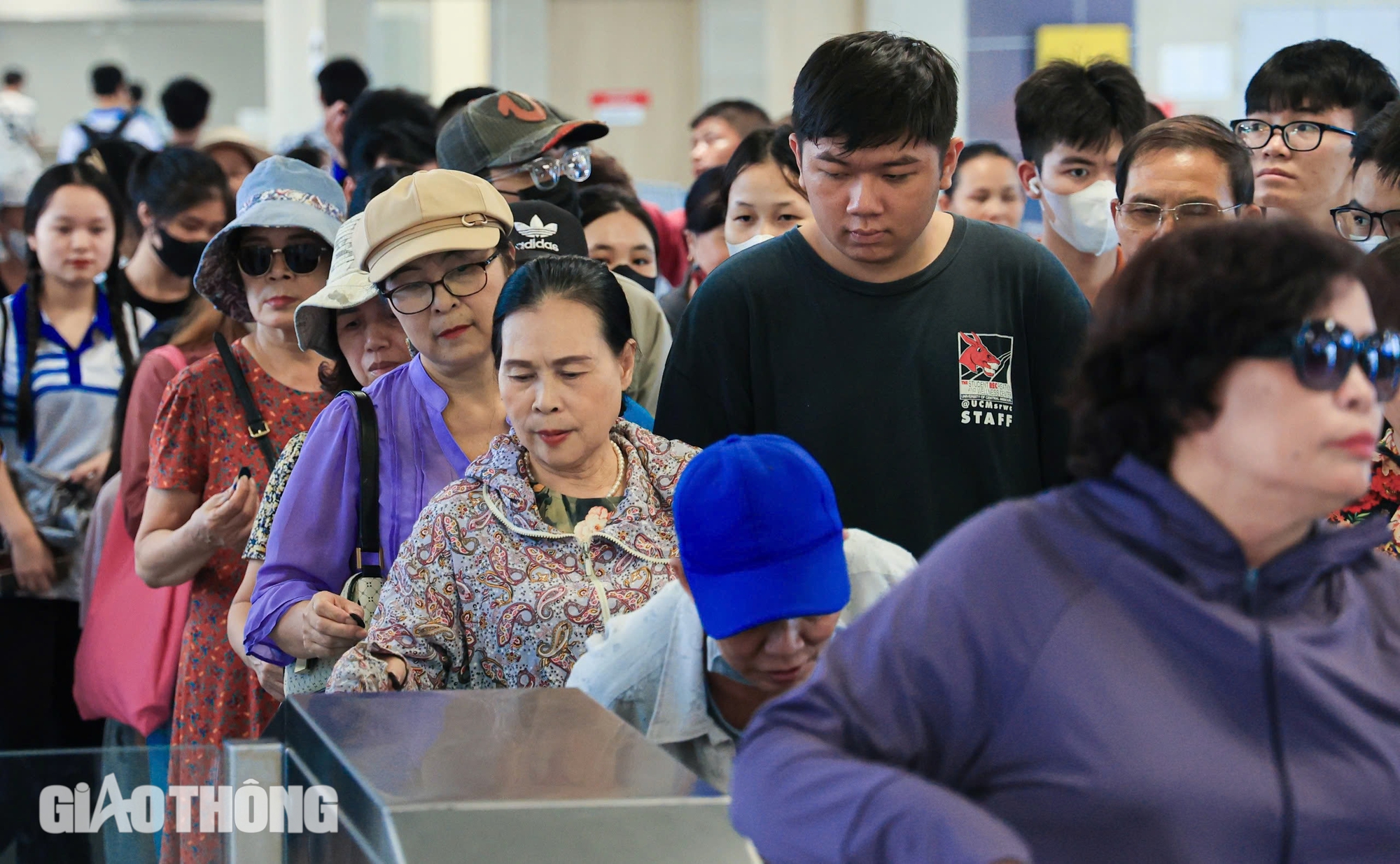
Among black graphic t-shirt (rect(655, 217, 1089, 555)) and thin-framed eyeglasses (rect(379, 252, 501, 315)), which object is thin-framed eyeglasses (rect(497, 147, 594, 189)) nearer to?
thin-framed eyeglasses (rect(379, 252, 501, 315))

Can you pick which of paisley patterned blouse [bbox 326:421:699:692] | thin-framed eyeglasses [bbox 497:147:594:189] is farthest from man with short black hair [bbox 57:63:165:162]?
paisley patterned blouse [bbox 326:421:699:692]

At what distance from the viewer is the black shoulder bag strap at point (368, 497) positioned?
237cm

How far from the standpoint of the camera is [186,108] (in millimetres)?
7027

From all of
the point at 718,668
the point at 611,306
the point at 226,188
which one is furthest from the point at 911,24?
the point at 718,668

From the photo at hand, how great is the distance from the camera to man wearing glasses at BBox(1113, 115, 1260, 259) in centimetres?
282

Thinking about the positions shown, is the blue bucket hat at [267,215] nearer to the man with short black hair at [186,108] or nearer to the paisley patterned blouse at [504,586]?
the paisley patterned blouse at [504,586]

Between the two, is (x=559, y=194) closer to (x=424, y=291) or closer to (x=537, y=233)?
(x=537, y=233)

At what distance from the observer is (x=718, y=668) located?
1792 millimetres

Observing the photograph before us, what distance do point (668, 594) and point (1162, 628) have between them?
770 millimetres

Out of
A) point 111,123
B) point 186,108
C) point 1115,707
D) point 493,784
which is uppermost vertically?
point 111,123

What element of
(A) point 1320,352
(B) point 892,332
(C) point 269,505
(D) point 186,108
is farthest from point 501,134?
(D) point 186,108

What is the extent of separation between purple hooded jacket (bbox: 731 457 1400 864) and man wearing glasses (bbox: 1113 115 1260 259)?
5.58ft

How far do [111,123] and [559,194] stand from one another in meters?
6.23

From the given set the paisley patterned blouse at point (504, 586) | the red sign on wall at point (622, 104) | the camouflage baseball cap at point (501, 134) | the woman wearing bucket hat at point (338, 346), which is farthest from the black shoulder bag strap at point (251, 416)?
the red sign on wall at point (622, 104)
